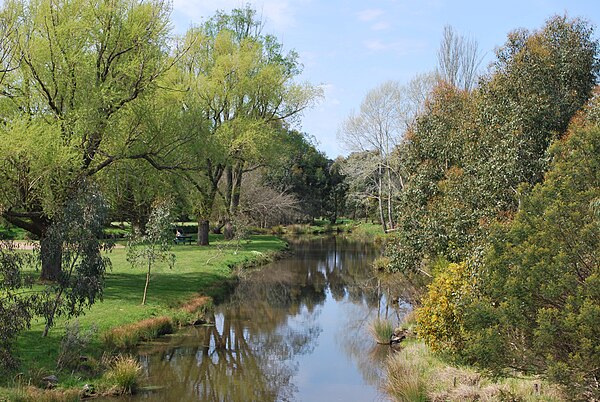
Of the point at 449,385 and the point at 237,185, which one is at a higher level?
the point at 237,185

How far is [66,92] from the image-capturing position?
1942 centimetres

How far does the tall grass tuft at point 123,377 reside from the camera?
12.3m

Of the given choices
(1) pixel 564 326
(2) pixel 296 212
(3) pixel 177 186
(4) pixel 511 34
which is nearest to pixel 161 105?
(3) pixel 177 186

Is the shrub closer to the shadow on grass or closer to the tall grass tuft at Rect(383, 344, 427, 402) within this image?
the shadow on grass

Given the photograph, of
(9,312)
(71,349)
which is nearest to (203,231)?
(71,349)

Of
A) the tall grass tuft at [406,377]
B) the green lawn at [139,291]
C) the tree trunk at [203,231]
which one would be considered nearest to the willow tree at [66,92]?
the green lawn at [139,291]

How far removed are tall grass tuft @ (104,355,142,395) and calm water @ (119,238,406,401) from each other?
0.37 meters

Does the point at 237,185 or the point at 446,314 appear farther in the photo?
the point at 237,185

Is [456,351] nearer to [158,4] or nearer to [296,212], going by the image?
[158,4]

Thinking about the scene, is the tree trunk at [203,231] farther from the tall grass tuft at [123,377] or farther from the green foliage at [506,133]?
the tall grass tuft at [123,377]

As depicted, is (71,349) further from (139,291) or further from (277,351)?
(139,291)

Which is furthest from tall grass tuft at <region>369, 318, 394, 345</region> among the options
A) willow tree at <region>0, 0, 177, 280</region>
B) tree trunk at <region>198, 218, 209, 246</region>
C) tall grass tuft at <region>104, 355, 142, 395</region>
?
tree trunk at <region>198, 218, 209, 246</region>

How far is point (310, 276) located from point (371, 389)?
19933 millimetres

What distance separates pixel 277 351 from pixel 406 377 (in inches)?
228
